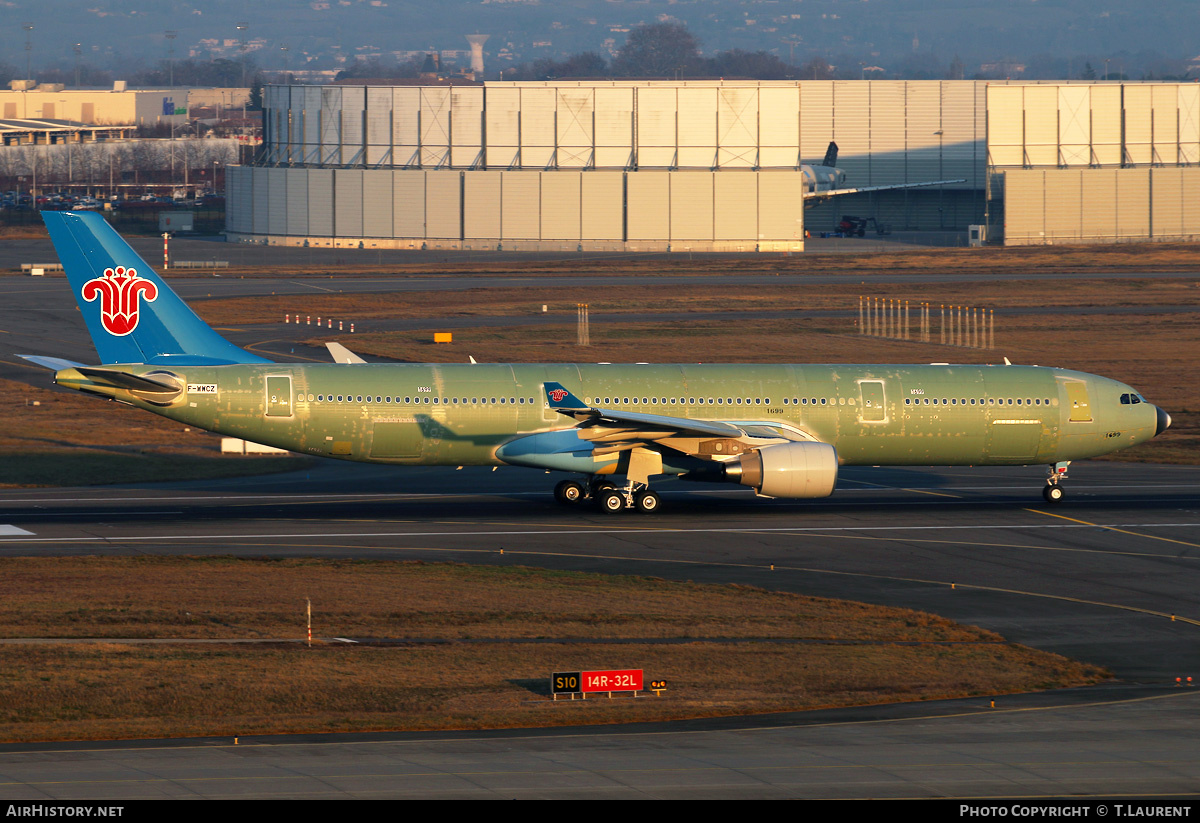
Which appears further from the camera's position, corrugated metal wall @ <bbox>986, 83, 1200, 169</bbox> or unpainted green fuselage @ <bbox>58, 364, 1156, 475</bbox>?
corrugated metal wall @ <bbox>986, 83, 1200, 169</bbox>

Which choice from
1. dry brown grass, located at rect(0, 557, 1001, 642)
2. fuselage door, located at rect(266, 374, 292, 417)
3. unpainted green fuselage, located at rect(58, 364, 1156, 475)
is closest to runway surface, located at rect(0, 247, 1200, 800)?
dry brown grass, located at rect(0, 557, 1001, 642)

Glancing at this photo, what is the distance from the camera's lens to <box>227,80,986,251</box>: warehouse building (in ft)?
470

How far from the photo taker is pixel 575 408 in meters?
42.2

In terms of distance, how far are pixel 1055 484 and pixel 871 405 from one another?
22.1 ft

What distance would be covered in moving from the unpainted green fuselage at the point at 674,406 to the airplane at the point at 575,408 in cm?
5

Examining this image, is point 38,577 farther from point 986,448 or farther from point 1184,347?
point 1184,347

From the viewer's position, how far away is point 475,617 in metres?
31.0

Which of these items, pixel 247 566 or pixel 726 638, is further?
pixel 247 566

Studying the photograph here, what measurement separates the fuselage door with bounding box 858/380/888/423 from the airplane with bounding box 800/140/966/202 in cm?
11572

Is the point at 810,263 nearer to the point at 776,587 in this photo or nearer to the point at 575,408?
the point at 575,408

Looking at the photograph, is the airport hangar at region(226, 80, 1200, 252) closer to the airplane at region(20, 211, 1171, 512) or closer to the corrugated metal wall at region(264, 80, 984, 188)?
the corrugated metal wall at region(264, 80, 984, 188)

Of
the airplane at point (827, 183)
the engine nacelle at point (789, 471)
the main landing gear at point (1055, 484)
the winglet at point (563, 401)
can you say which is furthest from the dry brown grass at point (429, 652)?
the airplane at point (827, 183)

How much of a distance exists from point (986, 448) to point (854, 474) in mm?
7515

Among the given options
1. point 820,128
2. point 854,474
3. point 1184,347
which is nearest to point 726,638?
point 854,474
